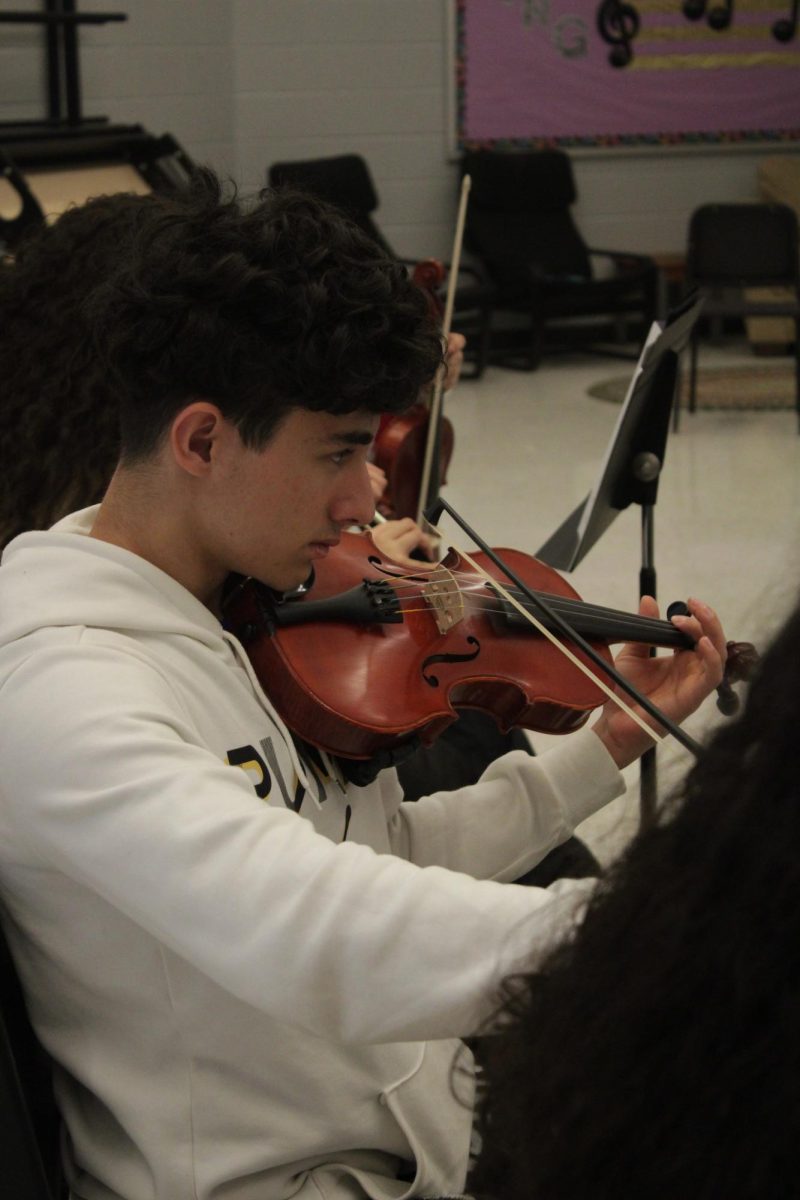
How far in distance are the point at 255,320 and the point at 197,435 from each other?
10 centimetres

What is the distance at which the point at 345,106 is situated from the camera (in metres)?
7.13

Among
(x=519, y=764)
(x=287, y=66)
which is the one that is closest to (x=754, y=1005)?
(x=519, y=764)

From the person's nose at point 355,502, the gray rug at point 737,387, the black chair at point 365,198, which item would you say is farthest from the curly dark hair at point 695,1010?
the black chair at point 365,198

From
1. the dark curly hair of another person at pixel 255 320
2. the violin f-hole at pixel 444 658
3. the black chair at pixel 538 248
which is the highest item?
the dark curly hair of another person at pixel 255 320

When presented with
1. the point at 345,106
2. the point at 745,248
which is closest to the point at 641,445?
the point at 745,248

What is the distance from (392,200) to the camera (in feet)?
23.9

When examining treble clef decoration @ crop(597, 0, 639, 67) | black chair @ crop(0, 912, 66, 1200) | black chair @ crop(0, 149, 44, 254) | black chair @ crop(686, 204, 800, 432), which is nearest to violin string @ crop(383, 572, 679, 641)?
black chair @ crop(0, 912, 66, 1200)

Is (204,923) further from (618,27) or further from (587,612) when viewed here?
(618,27)

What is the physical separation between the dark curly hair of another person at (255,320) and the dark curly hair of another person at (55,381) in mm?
486

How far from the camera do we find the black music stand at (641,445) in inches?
78.0

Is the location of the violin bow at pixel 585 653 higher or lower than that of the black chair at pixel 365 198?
higher

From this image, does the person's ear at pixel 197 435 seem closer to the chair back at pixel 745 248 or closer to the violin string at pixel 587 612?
the violin string at pixel 587 612

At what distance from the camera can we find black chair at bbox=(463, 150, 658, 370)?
22.9 ft

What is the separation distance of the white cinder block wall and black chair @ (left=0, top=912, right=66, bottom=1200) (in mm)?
5690
